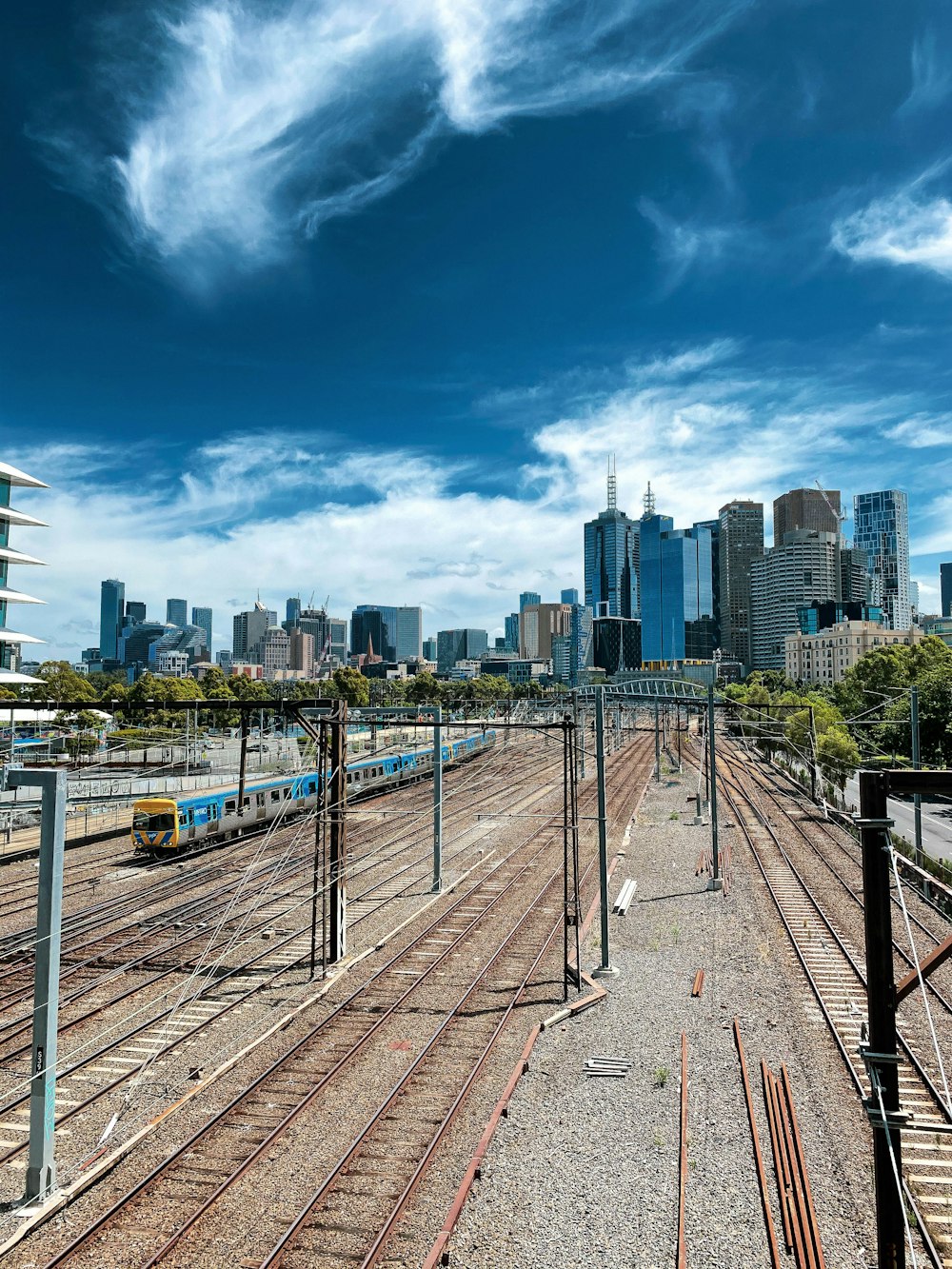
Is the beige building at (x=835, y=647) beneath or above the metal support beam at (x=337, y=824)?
above

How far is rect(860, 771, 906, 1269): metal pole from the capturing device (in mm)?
4898

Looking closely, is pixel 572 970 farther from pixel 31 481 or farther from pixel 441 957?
pixel 31 481

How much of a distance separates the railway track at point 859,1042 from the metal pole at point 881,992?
0.25m

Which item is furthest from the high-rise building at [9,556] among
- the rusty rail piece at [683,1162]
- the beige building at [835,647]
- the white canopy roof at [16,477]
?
the beige building at [835,647]

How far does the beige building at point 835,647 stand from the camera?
13762 cm

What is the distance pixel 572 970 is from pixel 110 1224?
943 cm

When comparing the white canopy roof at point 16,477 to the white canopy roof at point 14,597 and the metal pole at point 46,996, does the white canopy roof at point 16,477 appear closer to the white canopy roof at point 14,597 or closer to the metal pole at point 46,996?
the white canopy roof at point 14,597

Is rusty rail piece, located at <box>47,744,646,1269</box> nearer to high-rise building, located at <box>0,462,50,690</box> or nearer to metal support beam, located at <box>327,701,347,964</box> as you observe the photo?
metal support beam, located at <box>327,701,347,964</box>

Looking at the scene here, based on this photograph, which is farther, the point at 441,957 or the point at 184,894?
the point at 184,894

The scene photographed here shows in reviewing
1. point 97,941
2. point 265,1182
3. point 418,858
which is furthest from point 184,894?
point 265,1182

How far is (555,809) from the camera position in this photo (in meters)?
41.7

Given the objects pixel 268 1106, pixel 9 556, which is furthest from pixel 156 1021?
pixel 9 556

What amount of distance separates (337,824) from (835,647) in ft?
471

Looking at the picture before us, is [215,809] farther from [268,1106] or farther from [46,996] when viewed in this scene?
[46,996]
